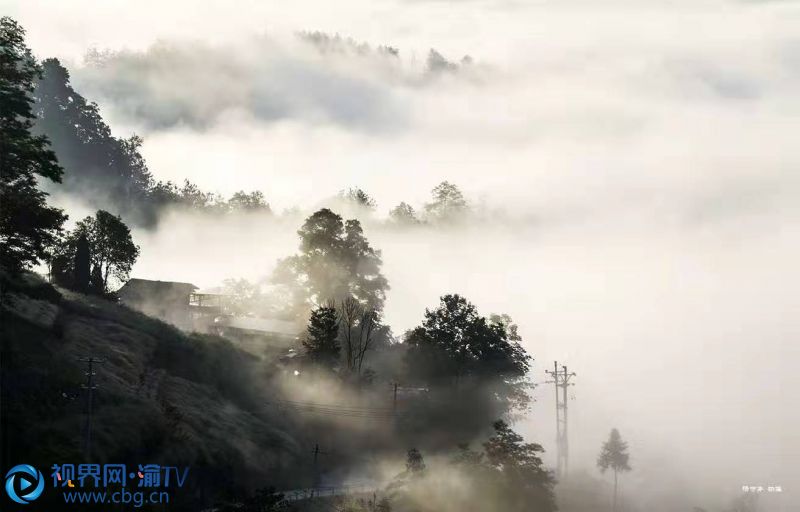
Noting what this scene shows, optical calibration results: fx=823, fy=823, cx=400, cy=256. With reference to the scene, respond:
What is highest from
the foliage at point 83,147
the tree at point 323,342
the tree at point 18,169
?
the foliage at point 83,147

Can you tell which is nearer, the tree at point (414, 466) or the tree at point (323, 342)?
the tree at point (414, 466)

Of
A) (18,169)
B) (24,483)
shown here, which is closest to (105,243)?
(18,169)

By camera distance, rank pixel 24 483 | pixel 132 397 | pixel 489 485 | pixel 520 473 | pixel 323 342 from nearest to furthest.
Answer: pixel 24 483
pixel 132 397
pixel 489 485
pixel 520 473
pixel 323 342

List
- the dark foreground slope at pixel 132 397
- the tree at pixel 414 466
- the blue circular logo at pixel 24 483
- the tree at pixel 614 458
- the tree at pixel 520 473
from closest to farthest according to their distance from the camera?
the blue circular logo at pixel 24 483, the dark foreground slope at pixel 132 397, the tree at pixel 520 473, the tree at pixel 414 466, the tree at pixel 614 458

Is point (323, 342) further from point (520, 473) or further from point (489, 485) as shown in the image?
point (520, 473)

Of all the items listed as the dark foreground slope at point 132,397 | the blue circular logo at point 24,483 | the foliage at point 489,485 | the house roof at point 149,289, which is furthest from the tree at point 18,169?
the house roof at point 149,289

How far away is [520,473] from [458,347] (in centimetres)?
3574

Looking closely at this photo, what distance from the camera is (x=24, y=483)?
52.9 meters

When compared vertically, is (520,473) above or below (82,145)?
below

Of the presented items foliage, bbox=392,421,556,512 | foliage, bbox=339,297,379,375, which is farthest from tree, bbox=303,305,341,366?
foliage, bbox=392,421,556,512

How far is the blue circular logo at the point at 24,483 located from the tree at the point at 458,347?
6529 cm

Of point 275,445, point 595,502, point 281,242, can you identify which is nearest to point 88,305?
point 275,445

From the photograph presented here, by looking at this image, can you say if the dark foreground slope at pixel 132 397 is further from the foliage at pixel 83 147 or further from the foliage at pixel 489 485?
the foliage at pixel 83 147

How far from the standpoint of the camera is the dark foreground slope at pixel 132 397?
2398 inches
